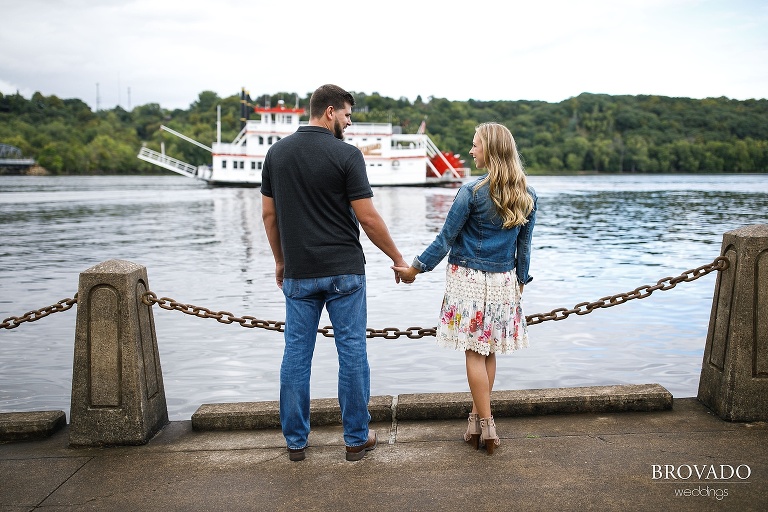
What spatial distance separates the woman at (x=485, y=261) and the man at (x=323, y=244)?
363mm

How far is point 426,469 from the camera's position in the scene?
391cm


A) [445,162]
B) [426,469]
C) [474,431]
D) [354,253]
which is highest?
[445,162]

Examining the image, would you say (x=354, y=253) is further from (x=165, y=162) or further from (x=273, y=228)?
(x=165, y=162)

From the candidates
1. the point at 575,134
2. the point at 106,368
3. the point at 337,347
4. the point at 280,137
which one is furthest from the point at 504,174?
the point at 575,134

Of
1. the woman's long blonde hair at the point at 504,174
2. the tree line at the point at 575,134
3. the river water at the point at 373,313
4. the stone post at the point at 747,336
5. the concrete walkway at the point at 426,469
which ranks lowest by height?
the river water at the point at 373,313

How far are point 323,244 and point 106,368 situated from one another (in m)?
1.49

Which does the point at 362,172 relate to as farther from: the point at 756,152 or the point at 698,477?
the point at 756,152

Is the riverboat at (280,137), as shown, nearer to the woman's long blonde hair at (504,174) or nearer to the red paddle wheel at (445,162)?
the red paddle wheel at (445,162)

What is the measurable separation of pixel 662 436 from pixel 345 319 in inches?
73.1

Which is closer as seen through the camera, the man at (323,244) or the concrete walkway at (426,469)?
the concrete walkway at (426,469)

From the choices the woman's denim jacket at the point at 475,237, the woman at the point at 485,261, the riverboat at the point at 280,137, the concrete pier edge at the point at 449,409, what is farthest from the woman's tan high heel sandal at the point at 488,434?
the riverboat at the point at 280,137

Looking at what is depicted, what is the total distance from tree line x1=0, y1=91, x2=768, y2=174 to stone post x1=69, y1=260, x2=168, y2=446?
375 feet

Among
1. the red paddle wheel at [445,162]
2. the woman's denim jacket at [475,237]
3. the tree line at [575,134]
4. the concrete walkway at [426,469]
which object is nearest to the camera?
the concrete walkway at [426,469]

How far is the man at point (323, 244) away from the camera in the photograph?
3.94 meters
